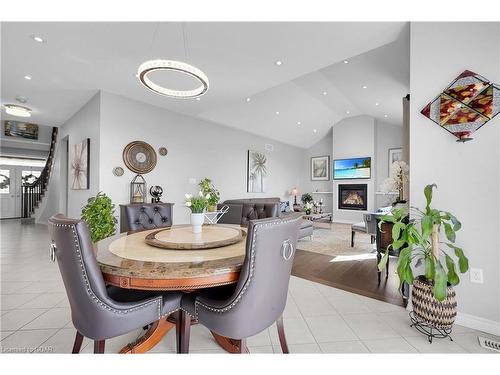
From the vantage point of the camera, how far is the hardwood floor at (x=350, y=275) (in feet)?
7.85

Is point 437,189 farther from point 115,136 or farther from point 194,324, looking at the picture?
point 115,136

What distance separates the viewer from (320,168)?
342 inches

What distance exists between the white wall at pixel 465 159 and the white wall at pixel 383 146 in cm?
561

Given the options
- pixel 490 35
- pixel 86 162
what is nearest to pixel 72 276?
pixel 490 35

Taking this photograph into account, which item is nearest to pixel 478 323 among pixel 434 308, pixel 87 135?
pixel 434 308

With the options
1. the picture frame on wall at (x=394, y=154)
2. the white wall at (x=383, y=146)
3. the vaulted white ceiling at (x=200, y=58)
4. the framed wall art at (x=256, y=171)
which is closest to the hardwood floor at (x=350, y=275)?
the vaulted white ceiling at (x=200, y=58)

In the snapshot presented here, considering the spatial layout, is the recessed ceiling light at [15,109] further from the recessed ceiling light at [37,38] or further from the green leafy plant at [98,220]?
the green leafy plant at [98,220]

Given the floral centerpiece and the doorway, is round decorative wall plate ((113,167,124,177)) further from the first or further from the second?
the doorway

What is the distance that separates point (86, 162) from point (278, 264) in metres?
4.35

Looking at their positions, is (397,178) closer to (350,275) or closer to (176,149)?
(350,275)

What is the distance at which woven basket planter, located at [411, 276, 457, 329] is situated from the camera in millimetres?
1573

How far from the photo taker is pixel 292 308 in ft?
6.82

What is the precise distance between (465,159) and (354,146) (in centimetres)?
603

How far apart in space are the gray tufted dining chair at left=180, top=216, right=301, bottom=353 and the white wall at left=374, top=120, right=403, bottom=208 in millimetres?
6988
